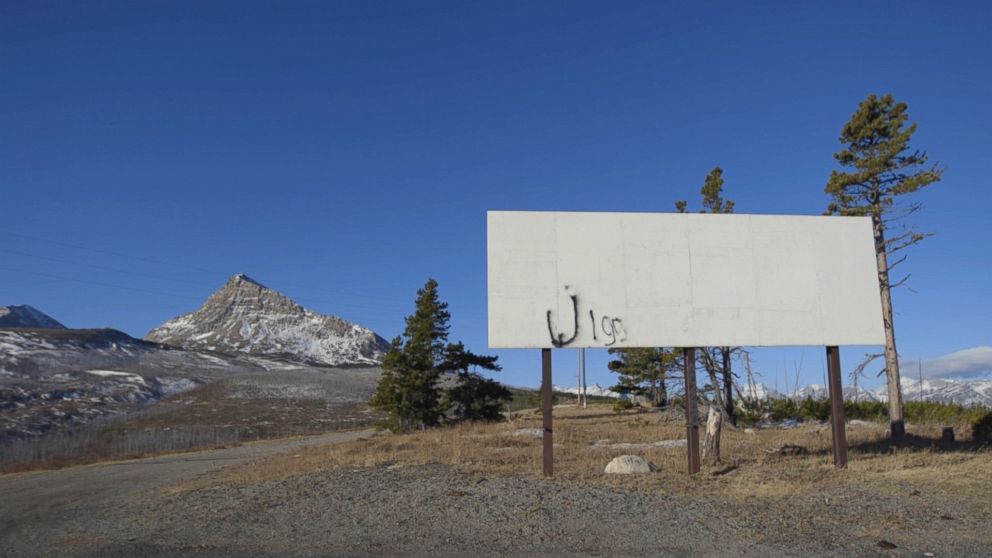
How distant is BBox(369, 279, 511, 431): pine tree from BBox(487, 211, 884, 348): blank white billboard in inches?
838

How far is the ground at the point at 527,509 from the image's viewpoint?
29.5ft

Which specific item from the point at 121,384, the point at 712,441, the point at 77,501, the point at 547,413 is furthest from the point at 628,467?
the point at 121,384

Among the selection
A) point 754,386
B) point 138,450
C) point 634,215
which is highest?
point 634,215

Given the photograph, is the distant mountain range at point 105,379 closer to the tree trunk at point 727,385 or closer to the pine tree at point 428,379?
the pine tree at point 428,379

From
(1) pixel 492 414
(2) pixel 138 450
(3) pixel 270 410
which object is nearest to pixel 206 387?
(3) pixel 270 410

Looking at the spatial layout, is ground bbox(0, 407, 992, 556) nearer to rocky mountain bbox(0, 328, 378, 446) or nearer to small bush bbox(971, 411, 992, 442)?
small bush bbox(971, 411, 992, 442)

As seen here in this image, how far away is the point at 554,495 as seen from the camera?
11.8 meters

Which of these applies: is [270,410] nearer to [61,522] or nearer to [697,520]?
[61,522]

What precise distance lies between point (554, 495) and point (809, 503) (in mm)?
4162

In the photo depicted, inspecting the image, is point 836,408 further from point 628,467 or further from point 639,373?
point 639,373

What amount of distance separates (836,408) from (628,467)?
479 cm

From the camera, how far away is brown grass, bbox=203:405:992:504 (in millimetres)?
12859

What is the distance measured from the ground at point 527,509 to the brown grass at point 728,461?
82 mm

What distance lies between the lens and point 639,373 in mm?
43500
